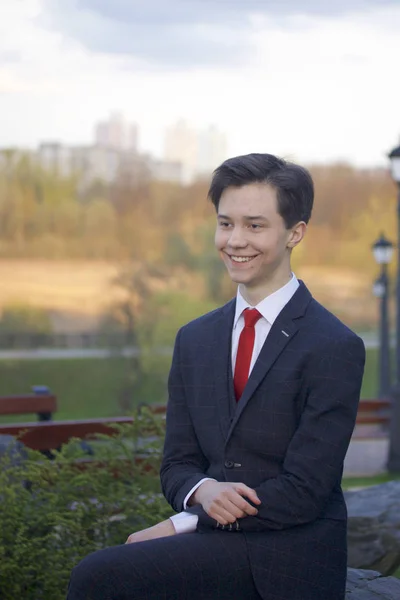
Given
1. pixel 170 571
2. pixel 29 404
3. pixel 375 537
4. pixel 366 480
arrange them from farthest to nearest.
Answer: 1. pixel 366 480
2. pixel 29 404
3. pixel 375 537
4. pixel 170 571

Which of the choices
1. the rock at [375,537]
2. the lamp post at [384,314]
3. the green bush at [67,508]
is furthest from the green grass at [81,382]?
the green bush at [67,508]

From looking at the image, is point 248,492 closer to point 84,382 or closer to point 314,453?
point 314,453

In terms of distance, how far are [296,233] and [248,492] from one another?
0.68 meters

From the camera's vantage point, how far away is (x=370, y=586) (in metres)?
3.38

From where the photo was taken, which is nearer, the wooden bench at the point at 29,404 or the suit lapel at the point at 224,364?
the suit lapel at the point at 224,364

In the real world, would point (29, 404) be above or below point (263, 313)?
below

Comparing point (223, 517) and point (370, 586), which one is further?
point (370, 586)

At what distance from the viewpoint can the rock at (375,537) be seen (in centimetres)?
530

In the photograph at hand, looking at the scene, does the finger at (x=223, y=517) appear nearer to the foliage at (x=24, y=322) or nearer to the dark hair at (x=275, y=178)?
the dark hair at (x=275, y=178)

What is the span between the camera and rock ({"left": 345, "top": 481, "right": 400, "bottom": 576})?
17.4 ft

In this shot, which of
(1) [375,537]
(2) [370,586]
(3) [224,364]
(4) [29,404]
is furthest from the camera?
(4) [29,404]

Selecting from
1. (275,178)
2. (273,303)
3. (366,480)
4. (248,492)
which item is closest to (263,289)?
(273,303)

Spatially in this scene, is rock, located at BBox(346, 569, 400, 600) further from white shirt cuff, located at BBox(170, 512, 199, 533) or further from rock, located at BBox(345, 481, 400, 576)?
rock, located at BBox(345, 481, 400, 576)

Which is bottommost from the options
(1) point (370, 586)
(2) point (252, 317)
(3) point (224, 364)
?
(1) point (370, 586)
